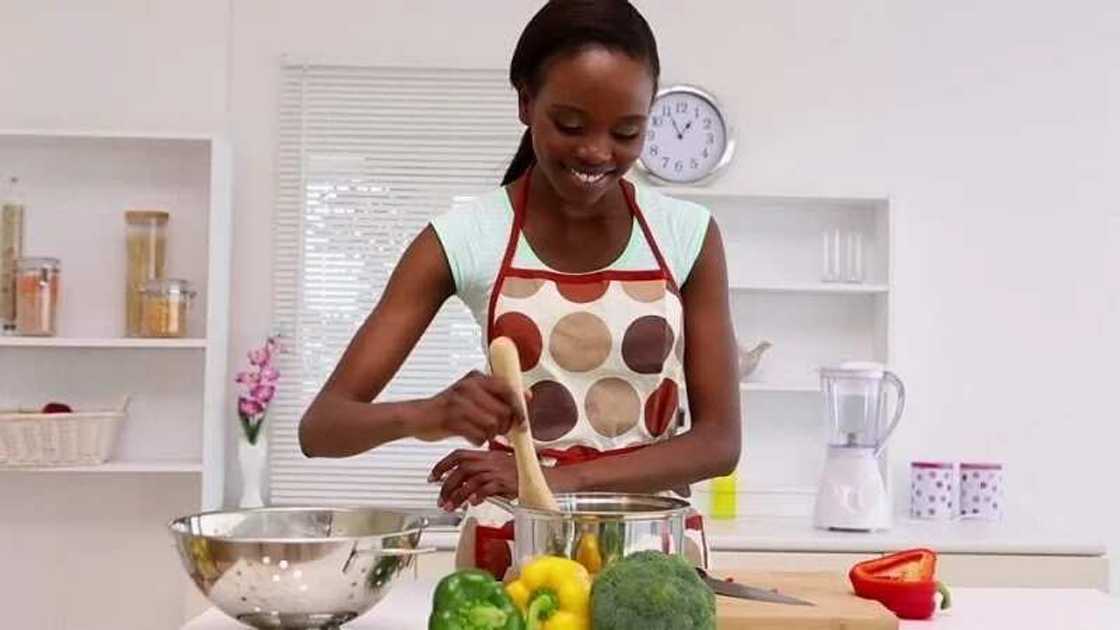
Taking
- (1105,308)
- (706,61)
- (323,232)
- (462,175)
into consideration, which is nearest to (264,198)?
(323,232)

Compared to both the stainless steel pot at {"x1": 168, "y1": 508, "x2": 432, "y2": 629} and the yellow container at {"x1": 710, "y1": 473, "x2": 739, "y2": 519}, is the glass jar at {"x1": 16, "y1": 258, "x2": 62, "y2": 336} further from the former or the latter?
the stainless steel pot at {"x1": 168, "y1": 508, "x2": 432, "y2": 629}

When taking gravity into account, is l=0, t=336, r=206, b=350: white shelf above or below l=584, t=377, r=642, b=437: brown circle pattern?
above

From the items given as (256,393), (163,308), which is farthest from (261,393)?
(163,308)

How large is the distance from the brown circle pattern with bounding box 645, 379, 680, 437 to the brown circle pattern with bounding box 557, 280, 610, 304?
0.13 meters

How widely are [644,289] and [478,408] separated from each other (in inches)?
15.8

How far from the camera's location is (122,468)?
11.7 feet

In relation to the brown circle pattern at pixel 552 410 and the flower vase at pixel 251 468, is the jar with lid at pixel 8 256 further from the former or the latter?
the brown circle pattern at pixel 552 410

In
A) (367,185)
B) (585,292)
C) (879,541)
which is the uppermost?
(367,185)

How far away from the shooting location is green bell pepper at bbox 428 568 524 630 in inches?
48.9

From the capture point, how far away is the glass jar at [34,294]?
11.9 feet

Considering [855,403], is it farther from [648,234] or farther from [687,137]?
[648,234]

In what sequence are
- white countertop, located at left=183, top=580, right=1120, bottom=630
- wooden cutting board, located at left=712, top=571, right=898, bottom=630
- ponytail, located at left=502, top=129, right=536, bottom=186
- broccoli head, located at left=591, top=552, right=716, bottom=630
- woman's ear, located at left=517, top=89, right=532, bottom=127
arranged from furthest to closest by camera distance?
1. ponytail, located at left=502, top=129, right=536, bottom=186
2. woman's ear, located at left=517, top=89, right=532, bottom=127
3. white countertop, located at left=183, top=580, right=1120, bottom=630
4. wooden cutting board, located at left=712, top=571, right=898, bottom=630
5. broccoli head, located at left=591, top=552, right=716, bottom=630

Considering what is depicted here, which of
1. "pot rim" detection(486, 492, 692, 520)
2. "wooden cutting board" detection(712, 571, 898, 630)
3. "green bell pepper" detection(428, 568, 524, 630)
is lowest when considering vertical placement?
"wooden cutting board" detection(712, 571, 898, 630)

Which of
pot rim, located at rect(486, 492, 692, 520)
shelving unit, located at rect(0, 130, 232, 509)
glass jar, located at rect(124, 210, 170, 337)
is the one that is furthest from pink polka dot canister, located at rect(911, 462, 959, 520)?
pot rim, located at rect(486, 492, 692, 520)
